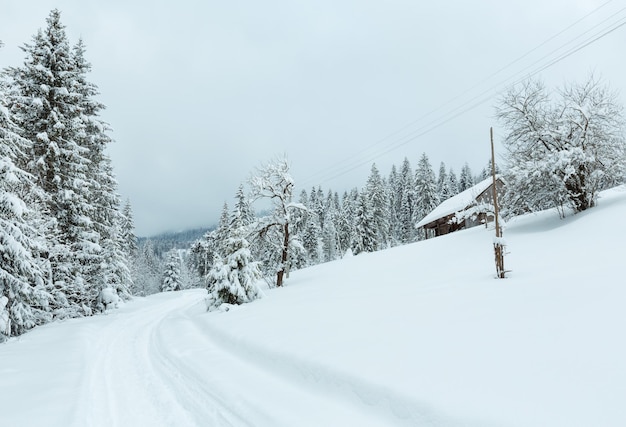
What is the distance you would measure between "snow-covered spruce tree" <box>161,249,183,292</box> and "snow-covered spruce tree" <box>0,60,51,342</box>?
168 feet

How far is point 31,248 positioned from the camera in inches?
539

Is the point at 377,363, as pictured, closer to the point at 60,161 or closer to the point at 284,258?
the point at 284,258

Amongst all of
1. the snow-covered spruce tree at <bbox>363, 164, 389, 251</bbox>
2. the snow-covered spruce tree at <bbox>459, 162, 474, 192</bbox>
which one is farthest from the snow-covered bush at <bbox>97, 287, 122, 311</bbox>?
the snow-covered spruce tree at <bbox>459, 162, 474, 192</bbox>

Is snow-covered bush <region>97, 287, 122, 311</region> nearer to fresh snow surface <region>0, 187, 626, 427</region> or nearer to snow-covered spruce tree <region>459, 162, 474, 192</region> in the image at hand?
fresh snow surface <region>0, 187, 626, 427</region>

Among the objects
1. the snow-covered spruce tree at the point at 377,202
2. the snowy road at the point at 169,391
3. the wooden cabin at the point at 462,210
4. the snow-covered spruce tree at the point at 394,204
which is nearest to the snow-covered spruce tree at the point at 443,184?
the snow-covered spruce tree at the point at 394,204

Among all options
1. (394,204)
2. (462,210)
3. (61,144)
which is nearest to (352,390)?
(61,144)

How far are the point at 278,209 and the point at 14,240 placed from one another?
50.9 ft

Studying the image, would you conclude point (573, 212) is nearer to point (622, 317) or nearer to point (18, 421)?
point (622, 317)

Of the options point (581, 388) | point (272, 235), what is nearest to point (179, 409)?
point (581, 388)

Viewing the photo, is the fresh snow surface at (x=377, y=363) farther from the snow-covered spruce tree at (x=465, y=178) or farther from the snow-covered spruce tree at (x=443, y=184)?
the snow-covered spruce tree at (x=465, y=178)

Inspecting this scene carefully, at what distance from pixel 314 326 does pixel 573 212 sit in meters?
19.8

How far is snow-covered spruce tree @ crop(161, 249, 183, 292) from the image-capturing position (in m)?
63.4

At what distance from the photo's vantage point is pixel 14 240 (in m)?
12.3

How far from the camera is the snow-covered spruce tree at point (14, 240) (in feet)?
39.9
